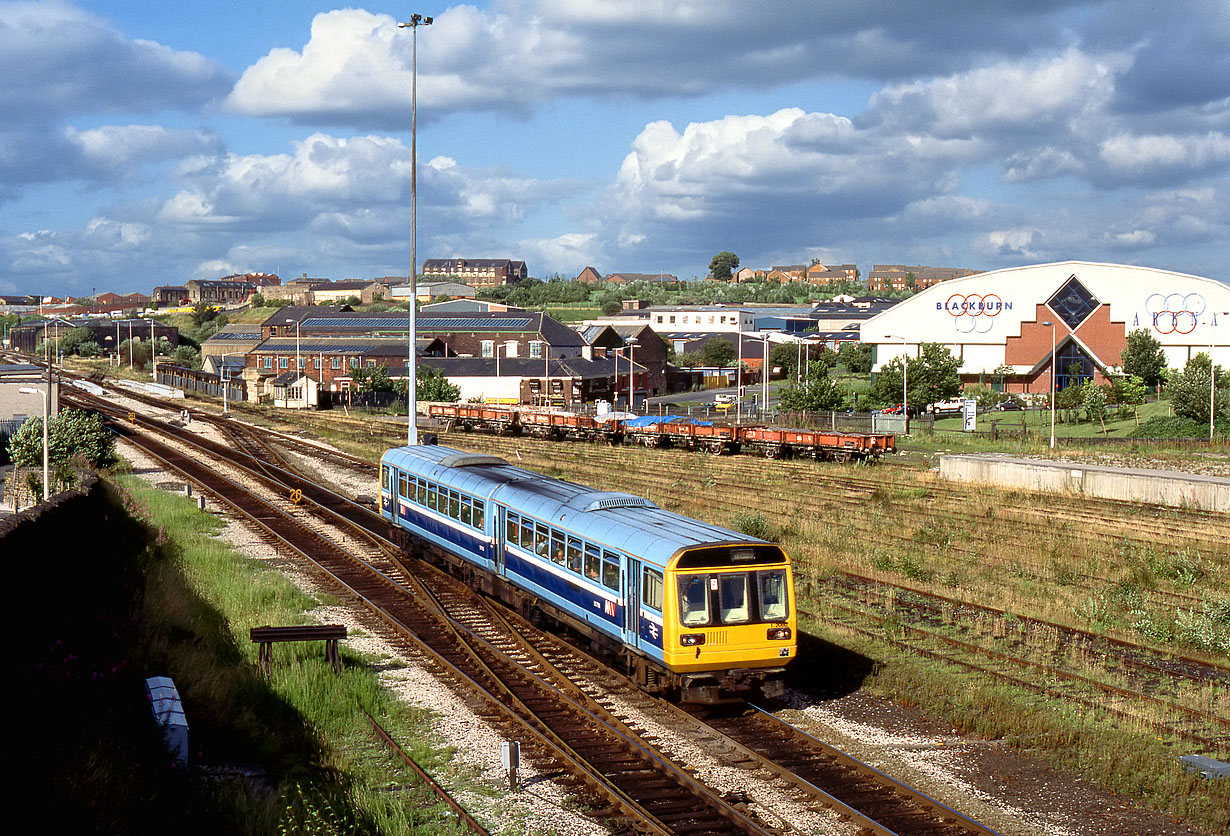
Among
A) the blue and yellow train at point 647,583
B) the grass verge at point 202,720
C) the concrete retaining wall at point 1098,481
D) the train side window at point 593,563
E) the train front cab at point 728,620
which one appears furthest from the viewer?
the concrete retaining wall at point 1098,481

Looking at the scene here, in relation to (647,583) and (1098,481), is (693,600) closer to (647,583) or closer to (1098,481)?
(647,583)

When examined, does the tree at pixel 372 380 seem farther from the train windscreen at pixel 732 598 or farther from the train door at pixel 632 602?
the train windscreen at pixel 732 598

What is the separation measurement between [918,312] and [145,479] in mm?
75857

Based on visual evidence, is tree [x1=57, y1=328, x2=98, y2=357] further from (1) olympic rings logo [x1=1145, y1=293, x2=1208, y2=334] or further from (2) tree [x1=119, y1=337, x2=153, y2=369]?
(1) olympic rings logo [x1=1145, y1=293, x2=1208, y2=334]

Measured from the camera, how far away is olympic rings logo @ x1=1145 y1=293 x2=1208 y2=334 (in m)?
96.0

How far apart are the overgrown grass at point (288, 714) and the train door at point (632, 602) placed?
3338mm

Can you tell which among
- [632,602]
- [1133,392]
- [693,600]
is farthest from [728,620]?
[1133,392]

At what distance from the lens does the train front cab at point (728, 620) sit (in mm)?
16031

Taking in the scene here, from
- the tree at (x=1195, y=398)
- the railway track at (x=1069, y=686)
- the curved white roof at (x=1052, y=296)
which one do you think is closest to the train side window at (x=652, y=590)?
the railway track at (x=1069, y=686)

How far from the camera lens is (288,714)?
1647 cm

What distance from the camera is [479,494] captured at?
23766 mm

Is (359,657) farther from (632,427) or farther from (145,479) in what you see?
(632,427)

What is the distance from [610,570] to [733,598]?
7.44ft

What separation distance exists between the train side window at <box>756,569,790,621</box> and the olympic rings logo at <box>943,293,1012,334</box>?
89.9 m
